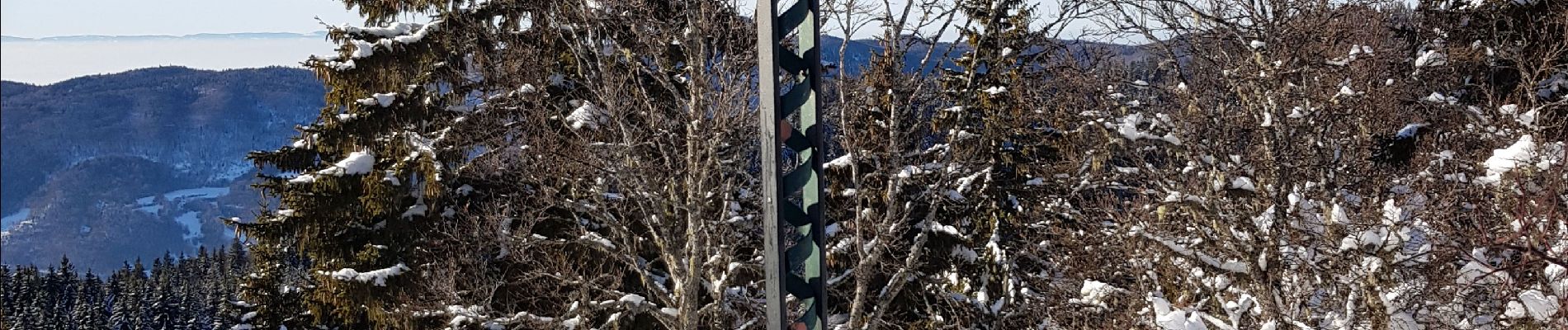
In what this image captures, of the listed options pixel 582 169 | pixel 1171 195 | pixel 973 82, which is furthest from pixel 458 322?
pixel 1171 195

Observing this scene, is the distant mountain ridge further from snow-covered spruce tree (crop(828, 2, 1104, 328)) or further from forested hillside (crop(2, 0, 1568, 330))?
snow-covered spruce tree (crop(828, 2, 1104, 328))

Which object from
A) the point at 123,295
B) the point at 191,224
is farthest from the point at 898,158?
the point at 191,224

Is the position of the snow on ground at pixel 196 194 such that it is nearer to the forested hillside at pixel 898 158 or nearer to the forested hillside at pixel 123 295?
the forested hillside at pixel 123 295

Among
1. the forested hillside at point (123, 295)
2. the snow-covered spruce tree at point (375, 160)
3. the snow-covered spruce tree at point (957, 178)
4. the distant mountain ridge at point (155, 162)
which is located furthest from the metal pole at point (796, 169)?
the forested hillside at point (123, 295)

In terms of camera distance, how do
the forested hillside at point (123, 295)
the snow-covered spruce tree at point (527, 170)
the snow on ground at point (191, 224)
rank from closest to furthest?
the snow-covered spruce tree at point (527, 170) < the forested hillside at point (123, 295) < the snow on ground at point (191, 224)

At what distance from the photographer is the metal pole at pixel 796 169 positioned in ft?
6.73

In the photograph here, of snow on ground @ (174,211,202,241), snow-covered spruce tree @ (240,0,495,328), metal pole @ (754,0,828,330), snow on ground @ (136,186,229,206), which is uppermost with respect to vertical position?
metal pole @ (754,0,828,330)

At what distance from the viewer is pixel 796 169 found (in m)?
2.18

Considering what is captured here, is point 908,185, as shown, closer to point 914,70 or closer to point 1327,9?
point 914,70

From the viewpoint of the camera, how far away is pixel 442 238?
17453 mm

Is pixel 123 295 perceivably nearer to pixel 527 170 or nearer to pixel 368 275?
pixel 368 275

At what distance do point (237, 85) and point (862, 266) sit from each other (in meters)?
104

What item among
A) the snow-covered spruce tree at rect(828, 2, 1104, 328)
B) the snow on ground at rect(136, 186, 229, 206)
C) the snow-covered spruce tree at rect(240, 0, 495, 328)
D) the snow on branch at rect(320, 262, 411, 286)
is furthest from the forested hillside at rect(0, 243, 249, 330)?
the snow-covered spruce tree at rect(828, 2, 1104, 328)

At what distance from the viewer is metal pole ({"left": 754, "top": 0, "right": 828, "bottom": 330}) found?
205 centimetres
